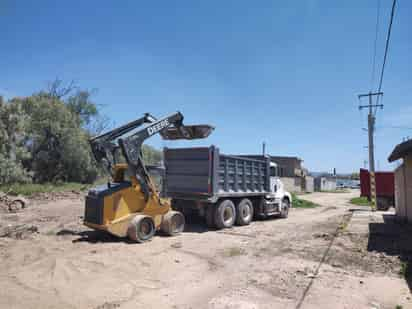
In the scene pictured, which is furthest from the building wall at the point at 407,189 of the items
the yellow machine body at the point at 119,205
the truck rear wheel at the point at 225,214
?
the yellow machine body at the point at 119,205

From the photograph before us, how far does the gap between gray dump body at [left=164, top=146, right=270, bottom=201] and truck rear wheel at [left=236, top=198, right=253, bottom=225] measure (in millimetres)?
370

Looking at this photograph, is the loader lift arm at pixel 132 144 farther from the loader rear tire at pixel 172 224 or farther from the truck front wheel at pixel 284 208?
the truck front wheel at pixel 284 208

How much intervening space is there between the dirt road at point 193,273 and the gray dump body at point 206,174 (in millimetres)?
2075

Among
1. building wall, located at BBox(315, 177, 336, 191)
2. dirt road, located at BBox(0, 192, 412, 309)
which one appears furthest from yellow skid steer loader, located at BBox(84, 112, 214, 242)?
building wall, located at BBox(315, 177, 336, 191)

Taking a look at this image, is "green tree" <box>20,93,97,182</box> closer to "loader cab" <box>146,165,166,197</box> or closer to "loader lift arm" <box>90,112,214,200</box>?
"loader cab" <box>146,165,166,197</box>

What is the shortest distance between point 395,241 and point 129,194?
7.69m

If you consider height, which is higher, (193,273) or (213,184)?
(213,184)

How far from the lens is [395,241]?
8.62 m

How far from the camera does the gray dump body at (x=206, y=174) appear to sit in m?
10.7

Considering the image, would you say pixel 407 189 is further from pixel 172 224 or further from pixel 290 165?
pixel 290 165

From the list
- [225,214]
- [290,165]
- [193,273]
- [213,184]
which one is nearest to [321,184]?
[290,165]

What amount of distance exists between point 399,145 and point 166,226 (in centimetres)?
721

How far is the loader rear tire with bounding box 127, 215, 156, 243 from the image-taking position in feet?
27.2

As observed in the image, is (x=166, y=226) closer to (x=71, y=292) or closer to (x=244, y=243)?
(x=244, y=243)
